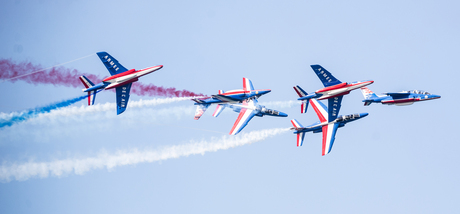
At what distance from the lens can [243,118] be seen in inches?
4520

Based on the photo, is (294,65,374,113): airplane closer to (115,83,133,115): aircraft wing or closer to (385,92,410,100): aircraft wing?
(385,92,410,100): aircraft wing

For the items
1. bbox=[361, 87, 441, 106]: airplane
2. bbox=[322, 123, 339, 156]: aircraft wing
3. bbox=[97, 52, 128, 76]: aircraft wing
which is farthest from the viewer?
bbox=[361, 87, 441, 106]: airplane

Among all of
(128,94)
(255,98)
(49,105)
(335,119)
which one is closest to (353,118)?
(335,119)

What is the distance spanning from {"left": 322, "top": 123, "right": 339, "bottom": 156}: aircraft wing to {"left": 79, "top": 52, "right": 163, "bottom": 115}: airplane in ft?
76.8

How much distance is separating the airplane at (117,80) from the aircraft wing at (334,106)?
22747mm

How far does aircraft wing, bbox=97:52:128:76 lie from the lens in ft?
363

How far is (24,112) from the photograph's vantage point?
114188 mm

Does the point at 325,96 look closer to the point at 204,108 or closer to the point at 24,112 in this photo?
the point at 204,108

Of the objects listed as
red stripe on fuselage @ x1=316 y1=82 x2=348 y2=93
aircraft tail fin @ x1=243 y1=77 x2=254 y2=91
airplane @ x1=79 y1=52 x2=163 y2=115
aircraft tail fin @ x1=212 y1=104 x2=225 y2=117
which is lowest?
aircraft tail fin @ x1=212 y1=104 x2=225 y2=117

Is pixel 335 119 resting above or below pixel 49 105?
below

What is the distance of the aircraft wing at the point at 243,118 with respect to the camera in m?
114

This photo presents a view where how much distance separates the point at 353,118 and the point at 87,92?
35498mm

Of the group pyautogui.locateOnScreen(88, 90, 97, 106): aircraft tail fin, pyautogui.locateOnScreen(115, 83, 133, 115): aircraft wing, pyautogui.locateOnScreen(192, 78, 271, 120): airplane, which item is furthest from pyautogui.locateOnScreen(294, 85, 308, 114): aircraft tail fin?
pyautogui.locateOnScreen(88, 90, 97, 106): aircraft tail fin

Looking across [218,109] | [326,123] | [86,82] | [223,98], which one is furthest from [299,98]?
[86,82]
